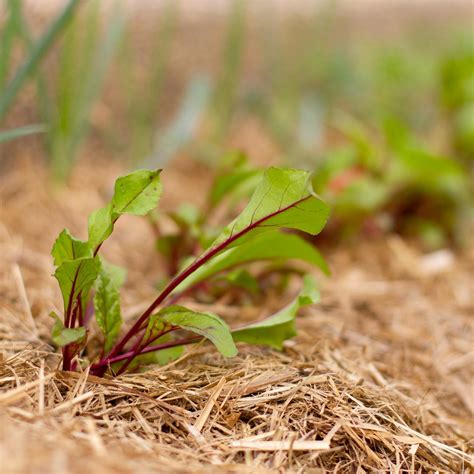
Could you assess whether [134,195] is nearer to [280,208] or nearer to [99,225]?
[99,225]

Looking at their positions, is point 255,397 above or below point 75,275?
below

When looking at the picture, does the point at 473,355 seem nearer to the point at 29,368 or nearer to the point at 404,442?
the point at 404,442

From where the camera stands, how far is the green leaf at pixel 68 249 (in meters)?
0.72

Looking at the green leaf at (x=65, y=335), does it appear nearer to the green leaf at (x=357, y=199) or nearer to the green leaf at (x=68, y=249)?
the green leaf at (x=68, y=249)

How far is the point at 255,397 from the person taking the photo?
749 millimetres

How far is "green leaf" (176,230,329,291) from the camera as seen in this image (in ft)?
2.99

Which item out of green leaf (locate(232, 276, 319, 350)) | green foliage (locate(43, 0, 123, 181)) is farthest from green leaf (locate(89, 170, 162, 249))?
green foliage (locate(43, 0, 123, 181))

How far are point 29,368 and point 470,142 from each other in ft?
4.98

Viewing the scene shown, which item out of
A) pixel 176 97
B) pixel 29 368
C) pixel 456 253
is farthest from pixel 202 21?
pixel 29 368

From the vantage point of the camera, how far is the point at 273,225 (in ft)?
2.39

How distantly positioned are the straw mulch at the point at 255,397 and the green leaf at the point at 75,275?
0.32 feet

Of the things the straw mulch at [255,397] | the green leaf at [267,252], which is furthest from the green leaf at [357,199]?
the green leaf at [267,252]

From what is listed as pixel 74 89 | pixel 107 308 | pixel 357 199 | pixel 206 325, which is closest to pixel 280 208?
pixel 206 325

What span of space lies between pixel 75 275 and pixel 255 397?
0.86 ft
